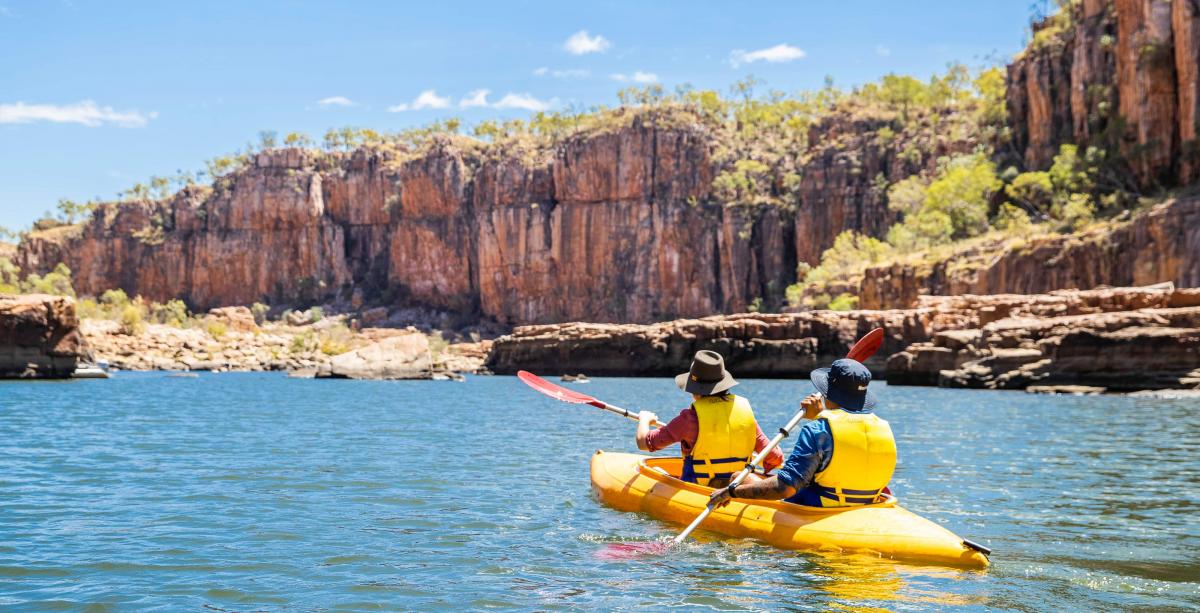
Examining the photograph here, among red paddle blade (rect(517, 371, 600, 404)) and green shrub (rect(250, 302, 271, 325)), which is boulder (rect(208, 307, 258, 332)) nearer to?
green shrub (rect(250, 302, 271, 325))

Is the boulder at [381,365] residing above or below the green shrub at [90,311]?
below

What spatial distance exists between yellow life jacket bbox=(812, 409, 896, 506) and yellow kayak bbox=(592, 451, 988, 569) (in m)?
0.14

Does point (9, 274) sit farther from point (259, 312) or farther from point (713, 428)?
point (713, 428)

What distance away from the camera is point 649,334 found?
67.2 m

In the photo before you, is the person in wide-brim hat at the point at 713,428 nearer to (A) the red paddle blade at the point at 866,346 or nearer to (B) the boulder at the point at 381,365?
(A) the red paddle blade at the point at 866,346

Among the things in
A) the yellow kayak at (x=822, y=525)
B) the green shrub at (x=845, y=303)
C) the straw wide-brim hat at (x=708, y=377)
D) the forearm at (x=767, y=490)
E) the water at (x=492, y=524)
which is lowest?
the water at (x=492, y=524)

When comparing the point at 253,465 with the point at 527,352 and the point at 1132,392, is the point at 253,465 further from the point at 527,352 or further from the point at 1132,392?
the point at 527,352

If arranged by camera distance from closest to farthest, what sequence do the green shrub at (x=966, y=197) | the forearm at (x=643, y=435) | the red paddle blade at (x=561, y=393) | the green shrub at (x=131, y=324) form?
the forearm at (x=643, y=435), the red paddle blade at (x=561, y=393), the green shrub at (x=966, y=197), the green shrub at (x=131, y=324)

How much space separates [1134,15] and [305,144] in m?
97.0

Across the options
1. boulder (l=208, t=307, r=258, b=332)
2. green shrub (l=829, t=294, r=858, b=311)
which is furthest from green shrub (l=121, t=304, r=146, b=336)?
green shrub (l=829, t=294, r=858, b=311)

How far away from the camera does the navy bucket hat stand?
9281 millimetres

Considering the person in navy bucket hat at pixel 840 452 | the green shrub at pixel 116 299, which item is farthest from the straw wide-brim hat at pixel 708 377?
the green shrub at pixel 116 299

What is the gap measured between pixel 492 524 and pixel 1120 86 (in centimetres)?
5832

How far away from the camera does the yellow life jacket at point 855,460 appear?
938cm
